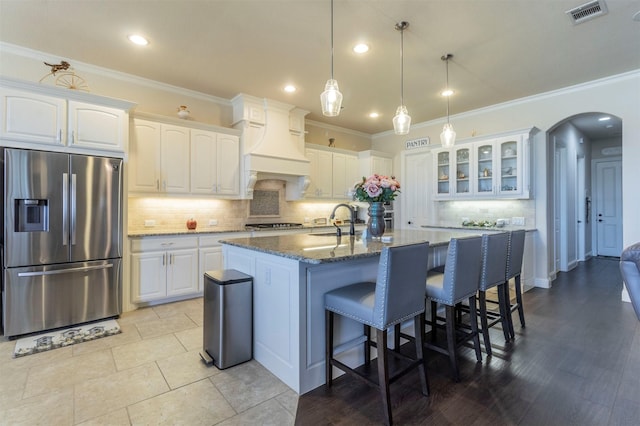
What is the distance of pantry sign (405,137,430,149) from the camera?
6.15 meters

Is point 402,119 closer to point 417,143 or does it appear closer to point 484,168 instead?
point 484,168

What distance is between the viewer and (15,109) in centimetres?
292

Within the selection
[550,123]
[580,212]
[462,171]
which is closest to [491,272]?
[462,171]

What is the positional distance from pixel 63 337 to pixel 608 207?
409 inches

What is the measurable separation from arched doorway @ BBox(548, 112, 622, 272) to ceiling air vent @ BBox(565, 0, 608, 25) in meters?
2.15

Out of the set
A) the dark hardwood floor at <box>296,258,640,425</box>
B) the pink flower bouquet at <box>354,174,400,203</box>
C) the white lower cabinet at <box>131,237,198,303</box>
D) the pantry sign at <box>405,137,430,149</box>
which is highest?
the pantry sign at <box>405,137,430,149</box>

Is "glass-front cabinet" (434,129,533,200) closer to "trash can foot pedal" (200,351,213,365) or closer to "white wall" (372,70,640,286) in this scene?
"white wall" (372,70,640,286)

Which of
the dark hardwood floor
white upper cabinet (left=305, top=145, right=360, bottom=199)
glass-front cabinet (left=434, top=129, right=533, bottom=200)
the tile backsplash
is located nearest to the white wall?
glass-front cabinet (left=434, top=129, right=533, bottom=200)

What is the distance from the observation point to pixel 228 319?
7.75ft

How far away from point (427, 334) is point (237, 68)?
11.8 feet

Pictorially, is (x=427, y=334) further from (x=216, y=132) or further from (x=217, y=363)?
(x=216, y=132)

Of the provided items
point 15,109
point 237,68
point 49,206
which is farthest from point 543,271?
point 15,109

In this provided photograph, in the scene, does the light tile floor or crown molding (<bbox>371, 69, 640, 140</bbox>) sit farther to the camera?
crown molding (<bbox>371, 69, 640, 140</bbox>)

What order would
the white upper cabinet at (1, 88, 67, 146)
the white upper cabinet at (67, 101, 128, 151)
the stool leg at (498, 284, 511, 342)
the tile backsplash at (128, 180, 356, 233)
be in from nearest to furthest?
the stool leg at (498, 284, 511, 342)
the white upper cabinet at (1, 88, 67, 146)
the white upper cabinet at (67, 101, 128, 151)
the tile backsplash at (128, 180, 356, 233)
